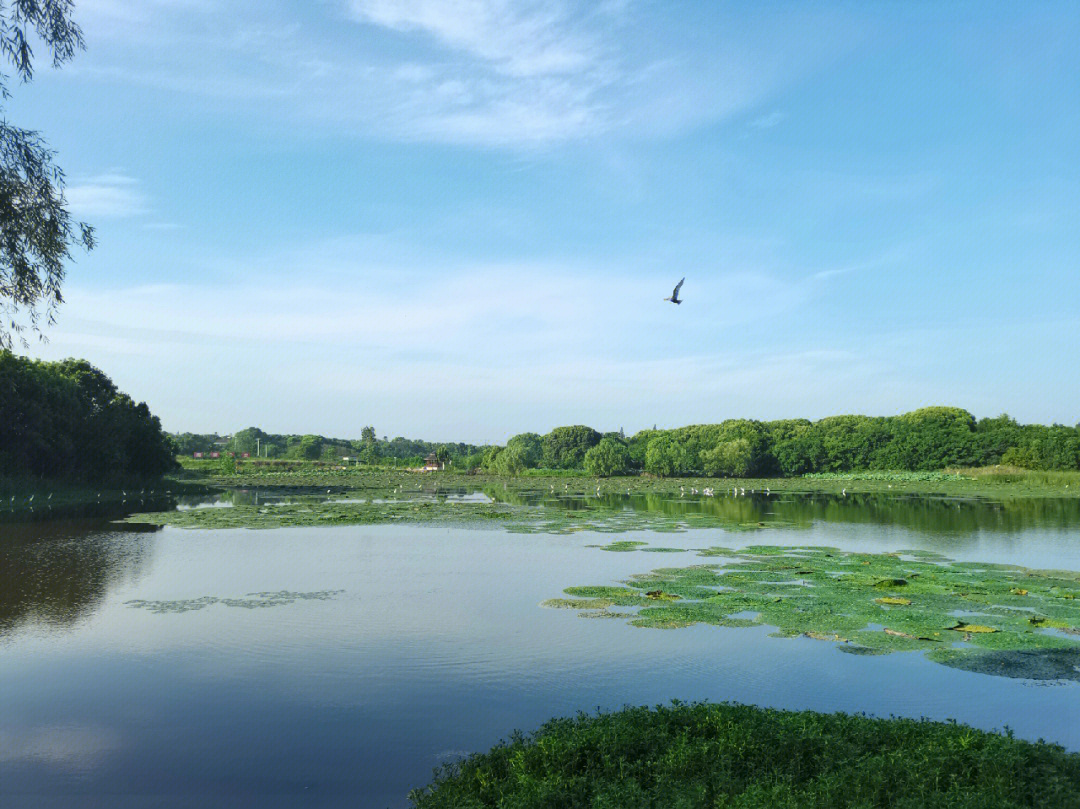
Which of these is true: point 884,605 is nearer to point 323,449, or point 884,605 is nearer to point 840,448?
point 840,448

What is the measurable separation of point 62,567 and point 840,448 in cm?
10052

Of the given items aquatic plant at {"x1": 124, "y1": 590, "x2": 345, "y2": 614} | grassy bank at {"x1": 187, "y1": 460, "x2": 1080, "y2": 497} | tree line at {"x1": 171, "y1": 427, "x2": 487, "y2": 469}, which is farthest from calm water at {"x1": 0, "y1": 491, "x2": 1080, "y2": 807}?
tree line at {"x1": 171, "y1": 427, "x2": 487, "y2": 469}

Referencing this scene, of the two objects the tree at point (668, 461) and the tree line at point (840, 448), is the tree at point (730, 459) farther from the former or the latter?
the tree at point (668, 461)

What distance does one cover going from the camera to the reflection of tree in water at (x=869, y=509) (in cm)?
3694

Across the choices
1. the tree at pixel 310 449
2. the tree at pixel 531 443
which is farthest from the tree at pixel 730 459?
the tree at pixel 310 449

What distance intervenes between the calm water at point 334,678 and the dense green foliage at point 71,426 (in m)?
27.3

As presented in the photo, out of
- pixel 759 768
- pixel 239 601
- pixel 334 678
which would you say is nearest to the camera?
pixel 759 768

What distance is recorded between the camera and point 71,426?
168 feet

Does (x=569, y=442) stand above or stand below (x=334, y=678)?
above

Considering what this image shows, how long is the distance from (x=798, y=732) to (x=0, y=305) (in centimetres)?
1220

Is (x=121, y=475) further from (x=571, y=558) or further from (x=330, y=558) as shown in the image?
(x=571, y=558)

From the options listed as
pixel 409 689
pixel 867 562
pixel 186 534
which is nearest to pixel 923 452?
pixel 867 562

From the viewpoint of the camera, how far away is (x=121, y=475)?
197ft

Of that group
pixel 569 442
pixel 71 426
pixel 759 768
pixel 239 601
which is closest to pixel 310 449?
pixel 569 442
